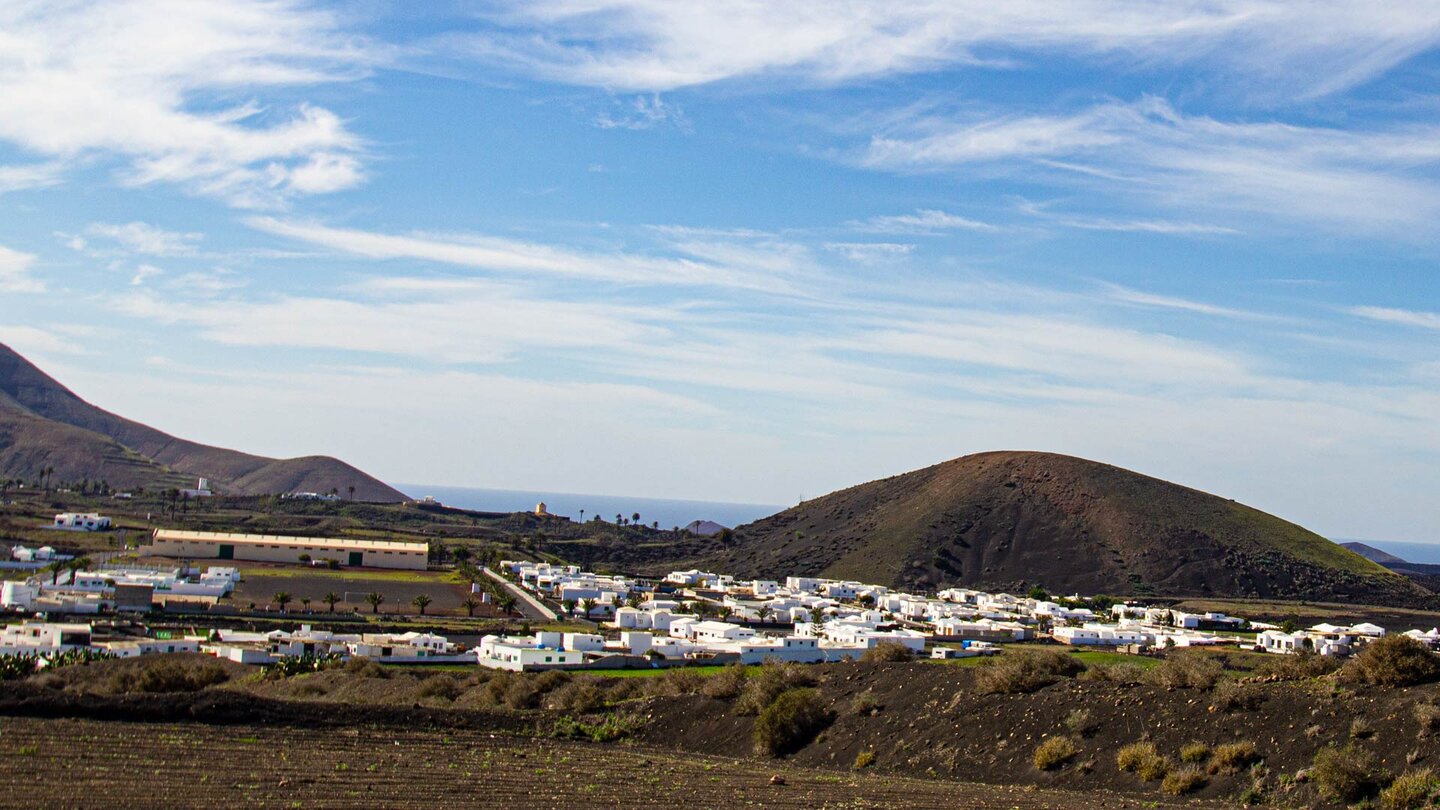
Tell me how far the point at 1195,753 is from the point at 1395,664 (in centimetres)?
409

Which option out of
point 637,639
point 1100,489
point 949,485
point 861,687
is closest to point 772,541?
point 949,485

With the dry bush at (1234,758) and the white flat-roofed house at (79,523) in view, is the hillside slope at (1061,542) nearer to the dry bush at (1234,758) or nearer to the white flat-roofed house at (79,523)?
the white flat-roofed house at (79,523)

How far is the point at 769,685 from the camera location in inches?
1074

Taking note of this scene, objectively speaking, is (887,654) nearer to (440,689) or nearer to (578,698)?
(578,698)

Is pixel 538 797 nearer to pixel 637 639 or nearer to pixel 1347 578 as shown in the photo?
pixel 637 639

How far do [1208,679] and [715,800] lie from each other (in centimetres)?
989

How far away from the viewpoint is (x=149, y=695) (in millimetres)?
25109

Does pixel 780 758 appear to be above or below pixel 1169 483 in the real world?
below

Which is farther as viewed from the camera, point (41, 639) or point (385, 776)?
point (41, 639)

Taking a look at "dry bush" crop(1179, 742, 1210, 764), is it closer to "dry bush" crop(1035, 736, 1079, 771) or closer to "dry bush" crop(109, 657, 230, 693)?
"dry bush" crop(1035, 736, 1079, 771)

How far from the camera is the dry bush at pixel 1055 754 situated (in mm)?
21422

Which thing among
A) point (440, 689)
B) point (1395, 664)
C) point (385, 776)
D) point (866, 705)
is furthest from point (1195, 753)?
point (440, 689)

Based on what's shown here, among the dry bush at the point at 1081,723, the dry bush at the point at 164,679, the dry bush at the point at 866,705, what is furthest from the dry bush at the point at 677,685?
the dry bush at the point at 164,679

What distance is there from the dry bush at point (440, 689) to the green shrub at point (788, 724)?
1099 cm
